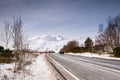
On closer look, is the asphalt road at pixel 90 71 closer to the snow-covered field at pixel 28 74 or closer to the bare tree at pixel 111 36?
the snow-covered field at pixel 28 74

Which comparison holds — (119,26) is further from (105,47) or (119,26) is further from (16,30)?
(16,30)

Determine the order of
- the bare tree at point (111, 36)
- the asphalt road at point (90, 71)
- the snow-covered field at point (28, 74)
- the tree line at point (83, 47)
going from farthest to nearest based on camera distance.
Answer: the tree line at point (83, 47) → the bare tree at point (111, 36) → the asphalt road at point (90, 71) → the snow-covered field at point (28, 74)

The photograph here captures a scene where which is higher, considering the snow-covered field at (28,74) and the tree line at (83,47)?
the tree line at (83,47)

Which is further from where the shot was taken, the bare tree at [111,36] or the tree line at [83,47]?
the tree line at [83,47]

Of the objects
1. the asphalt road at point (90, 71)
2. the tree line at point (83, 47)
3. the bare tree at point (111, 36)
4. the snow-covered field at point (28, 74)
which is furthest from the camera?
the tree line at point (83, 47)

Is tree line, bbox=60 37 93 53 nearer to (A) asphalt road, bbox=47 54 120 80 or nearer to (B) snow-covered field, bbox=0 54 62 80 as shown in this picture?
(A) asphalt road, bbox=47 54 120 80

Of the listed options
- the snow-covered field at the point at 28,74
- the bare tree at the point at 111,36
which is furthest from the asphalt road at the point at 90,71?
the bare tree at the point at 111,36

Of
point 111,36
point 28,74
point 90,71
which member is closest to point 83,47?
point 111,36

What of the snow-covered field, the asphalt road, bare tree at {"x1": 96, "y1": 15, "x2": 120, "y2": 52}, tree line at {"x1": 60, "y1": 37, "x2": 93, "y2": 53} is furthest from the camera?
tree line at {"x1": 60, "y1": 37, "x2": 93, "y2": 53}

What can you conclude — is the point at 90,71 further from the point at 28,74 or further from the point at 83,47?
the point at 83,47

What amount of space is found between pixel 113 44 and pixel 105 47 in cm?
785

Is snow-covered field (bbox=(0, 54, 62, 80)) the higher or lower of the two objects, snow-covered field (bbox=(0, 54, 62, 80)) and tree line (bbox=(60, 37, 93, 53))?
the lower

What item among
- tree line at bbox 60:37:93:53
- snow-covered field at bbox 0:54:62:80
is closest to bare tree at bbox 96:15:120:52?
tree line at bbox 60:37:93:53

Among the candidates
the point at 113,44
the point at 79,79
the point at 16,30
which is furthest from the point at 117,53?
the point at 79,79
